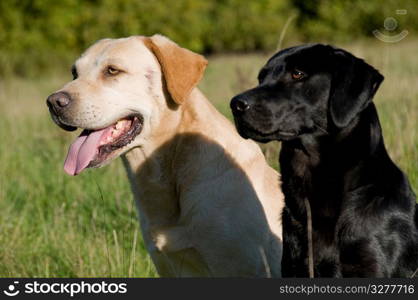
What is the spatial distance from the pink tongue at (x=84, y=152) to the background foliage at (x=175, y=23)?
61.3ft

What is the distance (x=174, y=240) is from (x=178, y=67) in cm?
99

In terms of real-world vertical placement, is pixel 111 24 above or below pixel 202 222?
above

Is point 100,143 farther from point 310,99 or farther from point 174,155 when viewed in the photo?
point 310,99

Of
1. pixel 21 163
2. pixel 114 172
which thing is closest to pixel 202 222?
pixel 114 172

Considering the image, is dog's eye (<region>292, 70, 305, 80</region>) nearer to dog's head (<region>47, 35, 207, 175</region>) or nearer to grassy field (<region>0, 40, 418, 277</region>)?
dog's head (<region>47, 35, 207, 175</region>)

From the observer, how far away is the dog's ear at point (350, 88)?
3.38 metres

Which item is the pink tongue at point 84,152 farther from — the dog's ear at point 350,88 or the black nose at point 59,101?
the dog's ear at point 350,88

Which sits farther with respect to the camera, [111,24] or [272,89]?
[111,24]

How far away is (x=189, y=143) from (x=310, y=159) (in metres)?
0.86

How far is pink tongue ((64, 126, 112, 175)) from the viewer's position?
409 centimetres

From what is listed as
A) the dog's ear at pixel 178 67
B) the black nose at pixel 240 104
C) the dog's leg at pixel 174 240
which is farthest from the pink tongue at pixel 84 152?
the black nose at pixel 240 104

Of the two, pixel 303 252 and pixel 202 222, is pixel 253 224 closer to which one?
pixel 202 222

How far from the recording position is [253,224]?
4.09 meters
